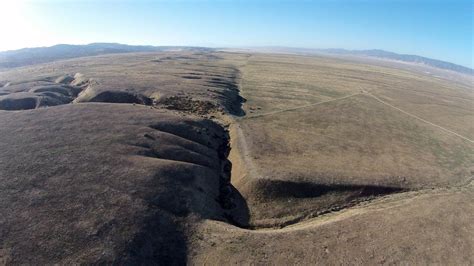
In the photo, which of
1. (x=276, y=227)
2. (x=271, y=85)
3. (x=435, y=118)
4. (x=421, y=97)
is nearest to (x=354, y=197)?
(x=276, y=227)

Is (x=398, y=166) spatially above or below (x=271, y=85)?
below

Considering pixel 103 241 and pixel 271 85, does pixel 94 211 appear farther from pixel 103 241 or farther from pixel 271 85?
pixel 271 85

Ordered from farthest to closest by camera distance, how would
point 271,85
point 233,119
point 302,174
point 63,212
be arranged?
1. point 271,85
2. point 233,119
3. point 302,174
4. point 63,212

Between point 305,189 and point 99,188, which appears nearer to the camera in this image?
point 99,188

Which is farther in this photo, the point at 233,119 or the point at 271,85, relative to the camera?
the point at 271,85

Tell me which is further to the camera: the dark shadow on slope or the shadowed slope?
the dark shadow on slope

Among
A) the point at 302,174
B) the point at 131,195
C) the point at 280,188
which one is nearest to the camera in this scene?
the point at 131,195

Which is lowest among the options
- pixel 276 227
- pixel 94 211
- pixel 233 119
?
pixel 276 227

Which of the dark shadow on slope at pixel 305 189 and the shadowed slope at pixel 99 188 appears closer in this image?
the shadowed slope at pixel 99 188

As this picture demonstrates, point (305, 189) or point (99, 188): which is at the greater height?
point (99, 188)

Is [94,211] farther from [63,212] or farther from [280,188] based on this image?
[280,188]
